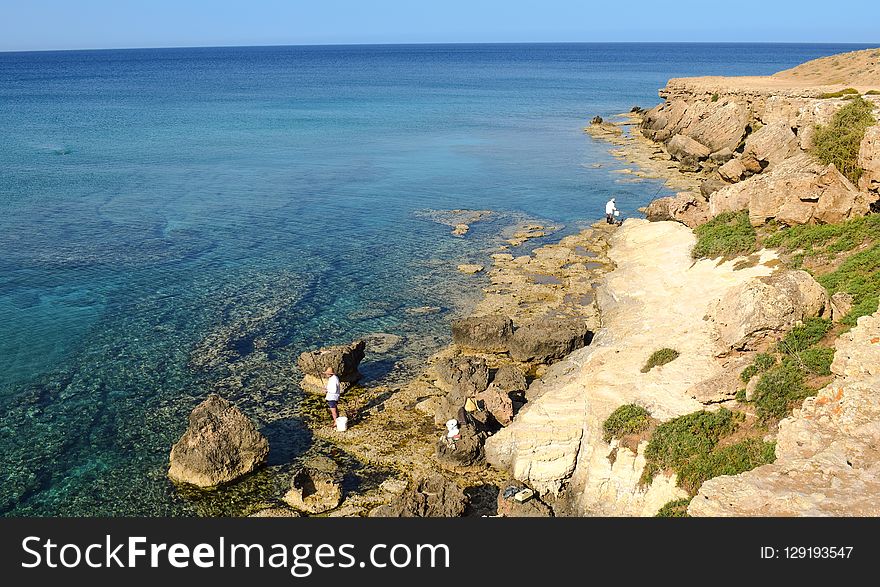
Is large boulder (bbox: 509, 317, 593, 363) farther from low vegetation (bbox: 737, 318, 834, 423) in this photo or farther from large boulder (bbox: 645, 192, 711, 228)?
large boulder (bbox: 645, 192, 711, 228)

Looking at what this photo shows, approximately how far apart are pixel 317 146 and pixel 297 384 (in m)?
60.1

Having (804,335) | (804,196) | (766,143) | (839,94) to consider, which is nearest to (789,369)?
(804,335)

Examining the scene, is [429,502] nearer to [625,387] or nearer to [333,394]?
[333,394]

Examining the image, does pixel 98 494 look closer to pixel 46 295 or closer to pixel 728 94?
pixel 46 295

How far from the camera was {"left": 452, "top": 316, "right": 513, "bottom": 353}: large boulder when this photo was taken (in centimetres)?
3088

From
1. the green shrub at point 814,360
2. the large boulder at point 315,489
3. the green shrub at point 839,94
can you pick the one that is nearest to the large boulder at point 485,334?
the large boulder at point 315,489

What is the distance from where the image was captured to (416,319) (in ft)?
114

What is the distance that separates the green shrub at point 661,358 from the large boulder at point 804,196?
1316cm

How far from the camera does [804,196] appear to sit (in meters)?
32.5

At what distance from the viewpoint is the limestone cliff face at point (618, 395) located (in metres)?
19.9

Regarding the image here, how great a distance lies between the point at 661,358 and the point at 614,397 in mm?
2908

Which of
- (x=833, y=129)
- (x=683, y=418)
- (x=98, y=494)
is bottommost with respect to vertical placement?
(x=98, y=494)

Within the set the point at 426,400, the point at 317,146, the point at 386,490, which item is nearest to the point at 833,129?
the point at 426,400

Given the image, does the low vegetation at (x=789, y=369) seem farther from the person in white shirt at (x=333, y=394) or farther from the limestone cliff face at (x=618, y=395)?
the person in white shirt at (x=333, y=394)
